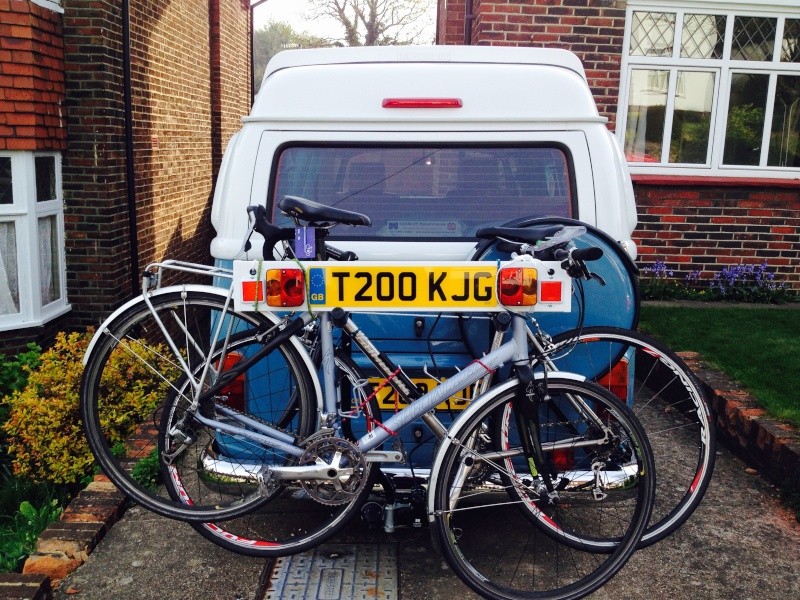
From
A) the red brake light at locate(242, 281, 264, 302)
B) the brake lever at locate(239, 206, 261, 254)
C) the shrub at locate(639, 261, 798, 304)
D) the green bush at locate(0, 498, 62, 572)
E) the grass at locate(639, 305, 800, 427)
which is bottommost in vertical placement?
the green bush at locate(0, 498, 62, 572)

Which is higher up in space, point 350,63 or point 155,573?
point 350,63

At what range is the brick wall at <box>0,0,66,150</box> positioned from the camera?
6270mm

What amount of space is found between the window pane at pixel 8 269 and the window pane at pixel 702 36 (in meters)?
7.27

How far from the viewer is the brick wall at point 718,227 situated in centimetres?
927

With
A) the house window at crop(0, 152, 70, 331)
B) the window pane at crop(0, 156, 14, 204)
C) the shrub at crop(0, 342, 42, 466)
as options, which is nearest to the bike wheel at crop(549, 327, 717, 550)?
the shrub at crop(0, 342, 42, 466)

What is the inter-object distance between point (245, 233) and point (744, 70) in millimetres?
7749

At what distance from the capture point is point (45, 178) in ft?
23.0

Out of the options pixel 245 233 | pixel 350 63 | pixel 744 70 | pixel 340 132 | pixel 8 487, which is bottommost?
pixel 8 487

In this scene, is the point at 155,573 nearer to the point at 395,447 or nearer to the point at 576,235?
the point at 395,447

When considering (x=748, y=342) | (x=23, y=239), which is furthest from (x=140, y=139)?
(x=748, y=342)

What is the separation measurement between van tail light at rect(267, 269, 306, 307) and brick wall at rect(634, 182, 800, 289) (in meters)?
6.87

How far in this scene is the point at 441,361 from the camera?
137 inches

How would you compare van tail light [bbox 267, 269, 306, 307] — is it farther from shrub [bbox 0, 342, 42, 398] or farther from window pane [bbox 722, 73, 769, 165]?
window pane [bbox 722, 73, 769, 165]

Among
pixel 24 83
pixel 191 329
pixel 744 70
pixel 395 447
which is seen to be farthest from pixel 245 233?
pixel 744 70
